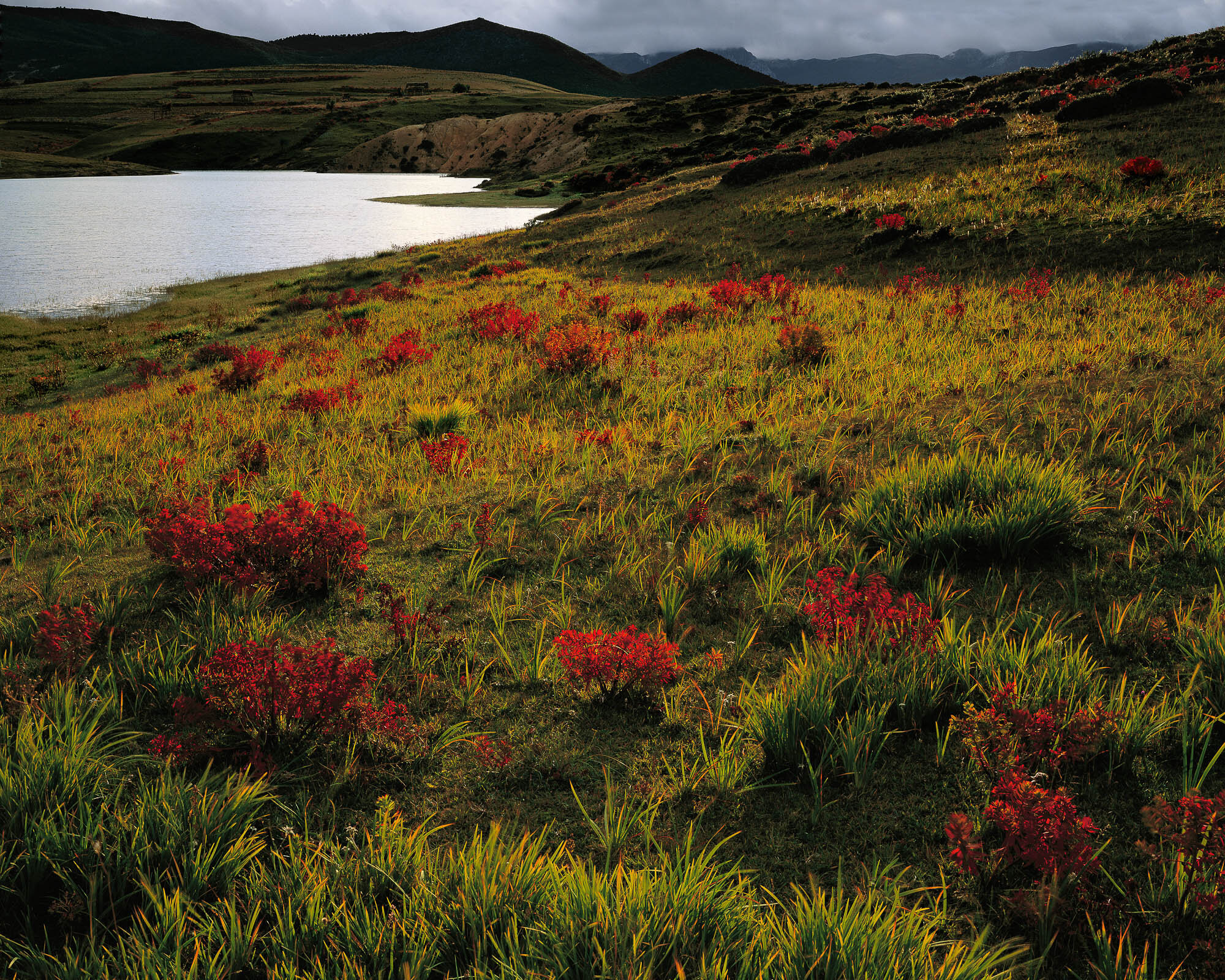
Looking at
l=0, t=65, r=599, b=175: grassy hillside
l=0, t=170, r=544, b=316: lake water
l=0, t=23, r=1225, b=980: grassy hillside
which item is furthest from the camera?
l=0, t=65, r=599, b=175: grassy hillside

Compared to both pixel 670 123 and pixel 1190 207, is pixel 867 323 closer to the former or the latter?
pixel 1190 207

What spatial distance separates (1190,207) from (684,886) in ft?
51.8

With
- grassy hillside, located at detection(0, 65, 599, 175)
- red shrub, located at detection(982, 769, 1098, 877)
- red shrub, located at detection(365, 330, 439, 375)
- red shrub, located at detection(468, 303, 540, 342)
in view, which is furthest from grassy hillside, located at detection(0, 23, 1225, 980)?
grassy hillside, located at detection(0, 65, 599, 175)

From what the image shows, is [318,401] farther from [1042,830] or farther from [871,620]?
[1042,830]

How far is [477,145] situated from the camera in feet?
317

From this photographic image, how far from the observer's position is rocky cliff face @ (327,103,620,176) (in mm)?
84750

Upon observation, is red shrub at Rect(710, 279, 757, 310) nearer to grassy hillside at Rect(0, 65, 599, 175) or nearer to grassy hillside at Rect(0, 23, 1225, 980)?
grassy hillside at Rect(0, 23, 1225, 980)

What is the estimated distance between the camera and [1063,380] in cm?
641

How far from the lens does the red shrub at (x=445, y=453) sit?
20.3 ft

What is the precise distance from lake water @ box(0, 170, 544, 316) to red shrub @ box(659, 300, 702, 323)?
74.3 ft

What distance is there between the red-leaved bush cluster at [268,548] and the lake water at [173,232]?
2529cm

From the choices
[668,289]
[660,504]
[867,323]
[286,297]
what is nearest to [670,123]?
[286,297]

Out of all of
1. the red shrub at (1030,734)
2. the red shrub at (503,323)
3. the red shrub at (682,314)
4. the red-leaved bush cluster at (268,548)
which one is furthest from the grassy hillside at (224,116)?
the red shrub at (1030,734)

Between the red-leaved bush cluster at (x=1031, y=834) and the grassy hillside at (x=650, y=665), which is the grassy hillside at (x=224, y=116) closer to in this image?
the grassy hillside at (x=650, y=665)
